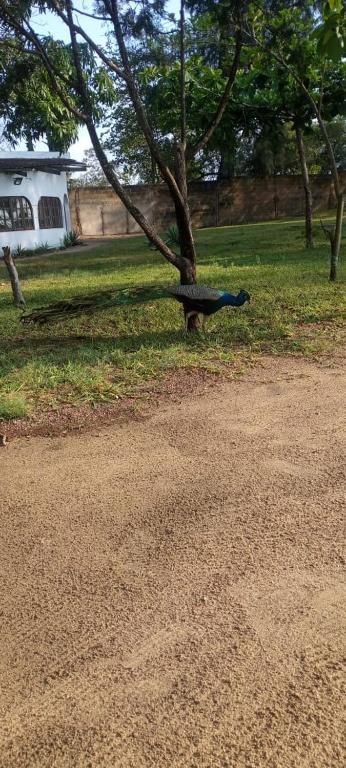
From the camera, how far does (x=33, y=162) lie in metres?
18.1

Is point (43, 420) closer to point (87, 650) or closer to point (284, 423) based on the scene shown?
point (284, 423)

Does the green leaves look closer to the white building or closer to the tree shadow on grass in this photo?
the tree shadow on grass

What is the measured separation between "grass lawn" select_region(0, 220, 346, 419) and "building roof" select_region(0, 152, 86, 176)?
795 centimetres

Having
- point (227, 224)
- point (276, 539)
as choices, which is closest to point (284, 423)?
point (276, 539)

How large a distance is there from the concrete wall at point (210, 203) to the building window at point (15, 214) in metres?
8.01

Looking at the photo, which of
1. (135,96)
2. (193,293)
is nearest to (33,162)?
(135,96)

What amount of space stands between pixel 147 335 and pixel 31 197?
610 inches

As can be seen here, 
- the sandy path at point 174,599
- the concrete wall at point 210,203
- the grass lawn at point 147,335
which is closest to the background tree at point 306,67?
the grass lawn at point 147,335

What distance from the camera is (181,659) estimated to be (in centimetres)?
192

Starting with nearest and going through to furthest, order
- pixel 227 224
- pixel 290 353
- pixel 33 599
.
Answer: pixel 33 599, pixel 290 353, pixel 227 224

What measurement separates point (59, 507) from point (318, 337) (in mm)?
3800

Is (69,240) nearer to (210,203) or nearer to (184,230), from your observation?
(210,203)

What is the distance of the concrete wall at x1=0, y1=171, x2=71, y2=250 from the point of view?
63.2 ft

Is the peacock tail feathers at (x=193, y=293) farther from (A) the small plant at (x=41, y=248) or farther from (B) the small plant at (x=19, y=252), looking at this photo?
(A) the small plant at (x=41, y=248)
